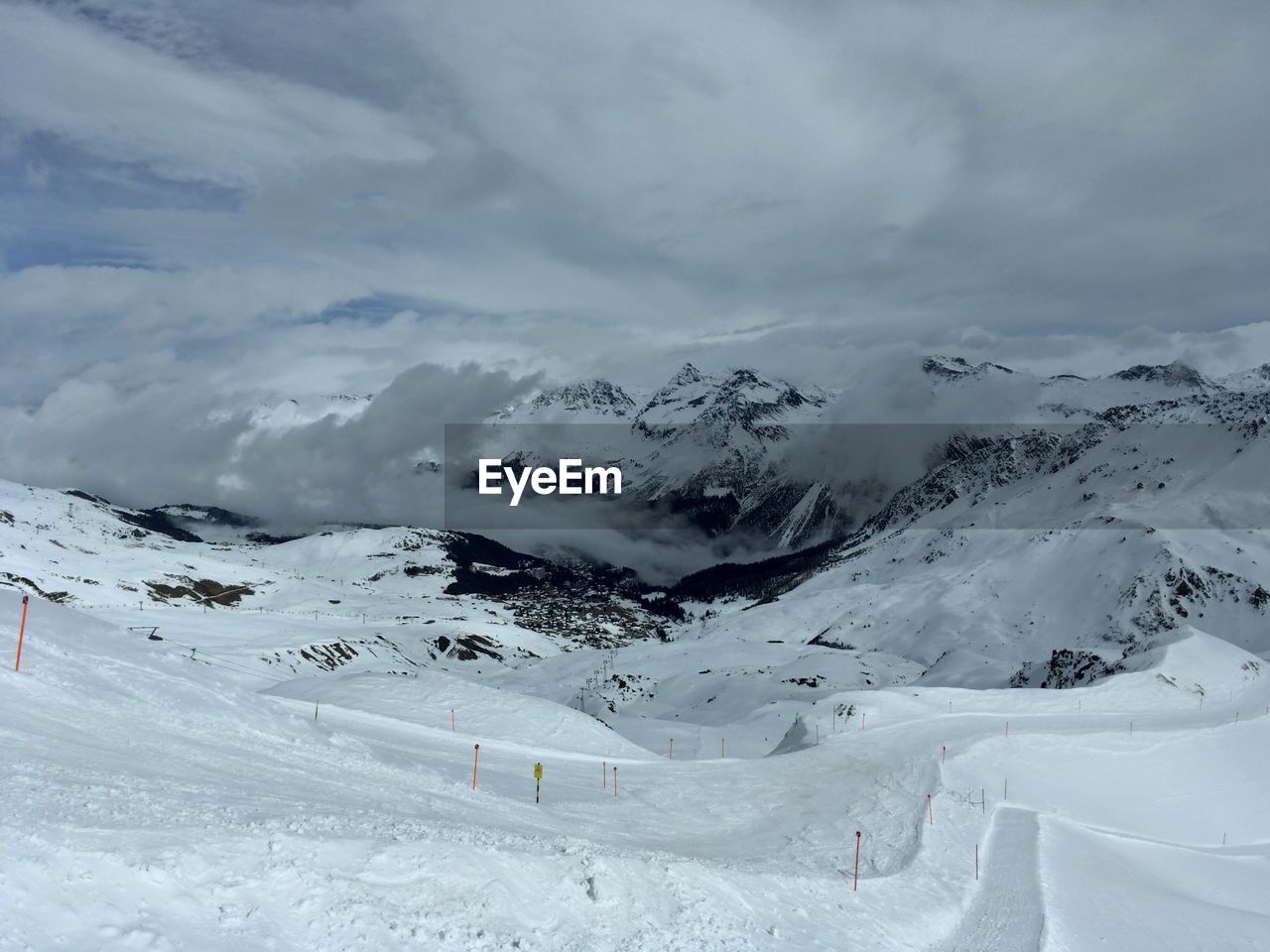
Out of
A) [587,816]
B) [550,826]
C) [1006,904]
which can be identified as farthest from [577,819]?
[1006,904]

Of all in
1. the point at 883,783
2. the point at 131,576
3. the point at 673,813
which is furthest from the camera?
the point at 131,576

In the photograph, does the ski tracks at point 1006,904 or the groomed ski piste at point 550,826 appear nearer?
the groomed ski piste at point 550,826

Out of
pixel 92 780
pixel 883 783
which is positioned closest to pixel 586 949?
pixel 92 780

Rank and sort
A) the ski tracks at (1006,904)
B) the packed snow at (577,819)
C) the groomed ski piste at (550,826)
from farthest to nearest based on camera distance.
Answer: the ski tracks at (1006,904), the packed snow at (577,819), the groomed ski piste at (550,826)

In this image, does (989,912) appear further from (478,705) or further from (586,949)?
(478,705)

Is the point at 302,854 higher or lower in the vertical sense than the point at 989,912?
higher

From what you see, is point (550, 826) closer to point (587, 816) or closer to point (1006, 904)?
point (587, 816)
